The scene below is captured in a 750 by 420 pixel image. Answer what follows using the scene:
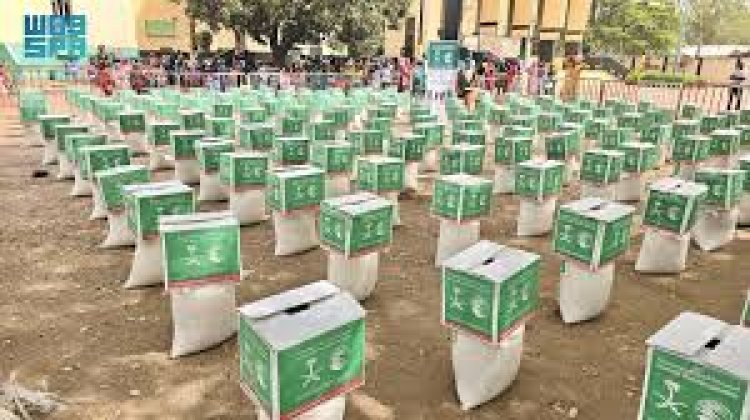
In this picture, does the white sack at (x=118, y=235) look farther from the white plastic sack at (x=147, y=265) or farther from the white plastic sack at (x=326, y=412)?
the white plastic sack at (x=326, y=412)

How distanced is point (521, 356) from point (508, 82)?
823 inches

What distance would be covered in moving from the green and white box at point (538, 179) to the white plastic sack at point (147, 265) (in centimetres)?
496

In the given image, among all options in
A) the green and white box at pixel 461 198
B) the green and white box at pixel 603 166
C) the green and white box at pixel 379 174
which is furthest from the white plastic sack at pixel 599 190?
the green and white box at pixel 379 174

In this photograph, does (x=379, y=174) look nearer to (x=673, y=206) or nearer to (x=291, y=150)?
(x=291, y=150)

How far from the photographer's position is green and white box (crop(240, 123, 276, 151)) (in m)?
11.7

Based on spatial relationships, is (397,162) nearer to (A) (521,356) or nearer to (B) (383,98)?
(A) (521,356)

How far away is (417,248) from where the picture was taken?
9.00 meters

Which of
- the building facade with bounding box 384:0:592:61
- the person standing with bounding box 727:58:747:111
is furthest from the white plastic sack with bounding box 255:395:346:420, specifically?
the building facade with bounding box 384:0:592:61

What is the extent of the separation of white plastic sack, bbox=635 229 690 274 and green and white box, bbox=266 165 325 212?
13.7 feet

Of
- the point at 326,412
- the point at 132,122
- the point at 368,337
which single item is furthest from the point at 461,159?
the point at 132,122

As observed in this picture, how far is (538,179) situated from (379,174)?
2233 millimetres

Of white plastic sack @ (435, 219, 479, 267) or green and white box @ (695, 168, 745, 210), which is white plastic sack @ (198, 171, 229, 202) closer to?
white plastic sack @ (435, 219, 479, 267)

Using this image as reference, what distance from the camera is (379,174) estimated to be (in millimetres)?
8828

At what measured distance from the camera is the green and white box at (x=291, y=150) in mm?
10836
